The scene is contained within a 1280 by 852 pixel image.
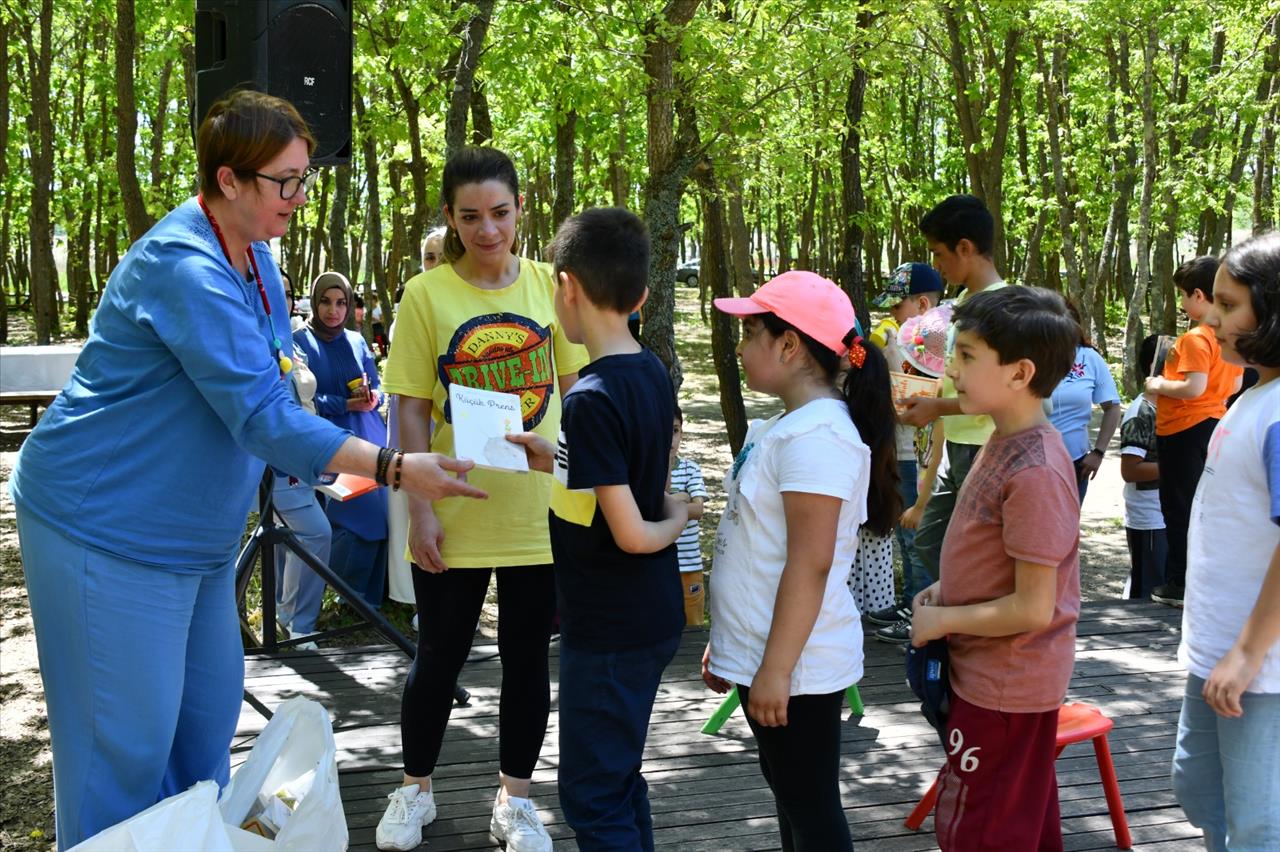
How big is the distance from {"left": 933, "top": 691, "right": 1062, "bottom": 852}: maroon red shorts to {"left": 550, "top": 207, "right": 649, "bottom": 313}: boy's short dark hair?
4.16 feet

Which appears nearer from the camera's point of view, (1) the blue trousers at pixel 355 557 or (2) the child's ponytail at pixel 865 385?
(2) the child's ponytail at pixel 865 385

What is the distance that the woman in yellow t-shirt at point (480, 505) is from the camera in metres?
3.41

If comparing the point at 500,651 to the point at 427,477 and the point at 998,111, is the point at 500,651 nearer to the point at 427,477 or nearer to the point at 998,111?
the point at 427,477

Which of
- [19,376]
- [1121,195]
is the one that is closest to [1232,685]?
[19,376]

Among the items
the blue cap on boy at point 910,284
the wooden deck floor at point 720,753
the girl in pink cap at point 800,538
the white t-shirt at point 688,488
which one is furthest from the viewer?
the blue cap on boy at point 910,284

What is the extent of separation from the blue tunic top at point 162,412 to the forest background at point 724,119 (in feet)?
17.2

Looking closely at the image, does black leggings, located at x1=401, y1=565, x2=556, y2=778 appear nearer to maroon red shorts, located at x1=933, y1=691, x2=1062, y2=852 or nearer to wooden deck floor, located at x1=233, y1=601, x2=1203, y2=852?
wooden deck floor, located at x1=233, y1=601, x2=1203, y2=852

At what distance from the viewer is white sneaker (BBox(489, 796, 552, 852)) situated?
3.49m

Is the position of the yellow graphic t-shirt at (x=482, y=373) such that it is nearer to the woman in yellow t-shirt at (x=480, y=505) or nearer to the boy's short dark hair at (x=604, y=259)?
the woman in yellow t-shirt at (x=480, y=505)

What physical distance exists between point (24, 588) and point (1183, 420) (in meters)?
7.32

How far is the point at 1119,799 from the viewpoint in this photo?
12.2 feet

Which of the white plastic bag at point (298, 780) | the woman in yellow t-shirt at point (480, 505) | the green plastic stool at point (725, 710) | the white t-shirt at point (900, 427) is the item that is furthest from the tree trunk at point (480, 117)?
the white plastic bag at point (298, 780)

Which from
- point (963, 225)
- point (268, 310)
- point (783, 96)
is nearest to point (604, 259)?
point (268, 310)

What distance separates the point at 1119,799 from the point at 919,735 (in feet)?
3.19
